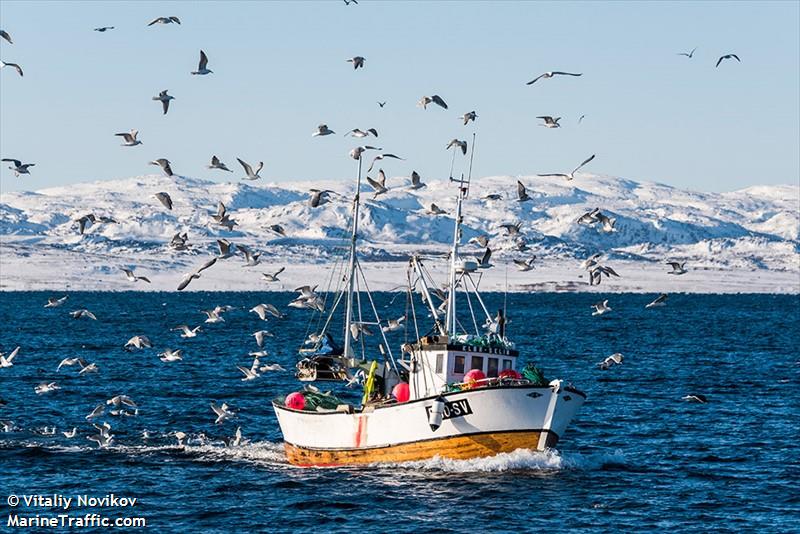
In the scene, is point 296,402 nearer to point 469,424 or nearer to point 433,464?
point 433,464

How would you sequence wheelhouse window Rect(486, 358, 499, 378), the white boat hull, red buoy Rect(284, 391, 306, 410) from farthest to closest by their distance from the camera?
Answer: 1. red buoy Rect(284, 391, 306, 410)
2. wheelhouse window Rect(486, 358, 499, 378)
3. the white boat hull

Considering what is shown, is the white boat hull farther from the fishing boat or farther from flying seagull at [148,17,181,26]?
flying seagull at [148,17,181,26]

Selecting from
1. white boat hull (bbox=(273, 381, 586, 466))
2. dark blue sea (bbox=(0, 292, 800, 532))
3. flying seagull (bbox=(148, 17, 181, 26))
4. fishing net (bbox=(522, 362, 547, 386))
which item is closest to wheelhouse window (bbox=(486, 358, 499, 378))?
fishing net (bbox=(522, 362, 547, 386))

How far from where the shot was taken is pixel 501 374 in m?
46.1

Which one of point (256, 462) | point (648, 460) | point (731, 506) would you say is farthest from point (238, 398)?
point (731, 506)

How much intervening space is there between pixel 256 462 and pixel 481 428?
31.9ft

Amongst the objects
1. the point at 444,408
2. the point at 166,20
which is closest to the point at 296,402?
the point at 444,408

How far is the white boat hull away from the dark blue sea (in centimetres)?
54

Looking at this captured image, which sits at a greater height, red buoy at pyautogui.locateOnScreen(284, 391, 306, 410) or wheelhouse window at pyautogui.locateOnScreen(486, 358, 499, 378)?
wheelhouse window at pyautogui.locateOnScreen(486, 358, 499, 378)

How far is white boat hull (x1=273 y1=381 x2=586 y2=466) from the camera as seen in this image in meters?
44.8

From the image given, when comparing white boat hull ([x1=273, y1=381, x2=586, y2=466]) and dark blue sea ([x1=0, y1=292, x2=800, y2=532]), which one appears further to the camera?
white boat hull ([x1=273, y1=381, x2=586, y2=466])

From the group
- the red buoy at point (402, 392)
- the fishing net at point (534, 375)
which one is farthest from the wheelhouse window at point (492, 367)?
the red buoy at point (402, 392)

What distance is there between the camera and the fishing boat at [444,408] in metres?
44.9

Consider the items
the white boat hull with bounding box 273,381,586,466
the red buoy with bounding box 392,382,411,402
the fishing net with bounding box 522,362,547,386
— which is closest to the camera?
the white boat hull with bounding box 273,381,586,466
